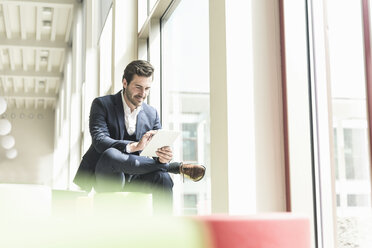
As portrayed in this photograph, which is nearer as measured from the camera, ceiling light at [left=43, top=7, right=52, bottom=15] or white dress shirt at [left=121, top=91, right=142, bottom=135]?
white dress shirt at [left=121, top=91, right=142, bottom=135]

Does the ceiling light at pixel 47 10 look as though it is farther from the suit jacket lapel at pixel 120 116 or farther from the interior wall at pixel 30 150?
the suit jacket lapel at pixel 120 116

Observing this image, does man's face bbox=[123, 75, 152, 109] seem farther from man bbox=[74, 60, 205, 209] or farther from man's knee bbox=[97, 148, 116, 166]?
man's knee bbox=[97, 148, 116, 166]

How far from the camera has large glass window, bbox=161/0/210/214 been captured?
8.83 ft

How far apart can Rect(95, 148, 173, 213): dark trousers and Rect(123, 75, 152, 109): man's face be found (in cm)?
30

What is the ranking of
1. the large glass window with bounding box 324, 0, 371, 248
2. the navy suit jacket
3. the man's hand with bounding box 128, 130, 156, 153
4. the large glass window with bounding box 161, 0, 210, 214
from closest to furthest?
1. the large glass window with bounding box 324, 0, 371, 248
2. the man's hand with bounding box 128, 130, 156, 153
3. the navy suit jacket
4. the large glass window with bounding box 161, 0, 210, 214

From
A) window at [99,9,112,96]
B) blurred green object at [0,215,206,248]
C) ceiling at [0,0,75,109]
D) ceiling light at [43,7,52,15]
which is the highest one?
ceiling light at [43,7,52,15]

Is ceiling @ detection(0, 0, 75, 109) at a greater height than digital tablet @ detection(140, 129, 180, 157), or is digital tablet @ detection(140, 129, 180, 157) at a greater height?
ceiling @ detection(0, 0, 75, 109)

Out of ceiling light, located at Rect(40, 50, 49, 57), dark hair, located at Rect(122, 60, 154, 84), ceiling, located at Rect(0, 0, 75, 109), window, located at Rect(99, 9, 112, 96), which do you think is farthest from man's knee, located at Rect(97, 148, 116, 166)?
ceiling light, located at Rect(40, 50, 49, 57)

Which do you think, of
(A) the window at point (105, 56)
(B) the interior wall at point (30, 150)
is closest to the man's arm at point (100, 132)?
(A) the window at point (105, 56)

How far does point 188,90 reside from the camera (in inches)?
122

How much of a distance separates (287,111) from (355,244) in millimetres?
547

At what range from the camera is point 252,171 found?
1.76 metres

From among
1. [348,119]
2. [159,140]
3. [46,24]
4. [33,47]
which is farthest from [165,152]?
[33,47]

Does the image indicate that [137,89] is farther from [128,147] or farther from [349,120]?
[349,120]
